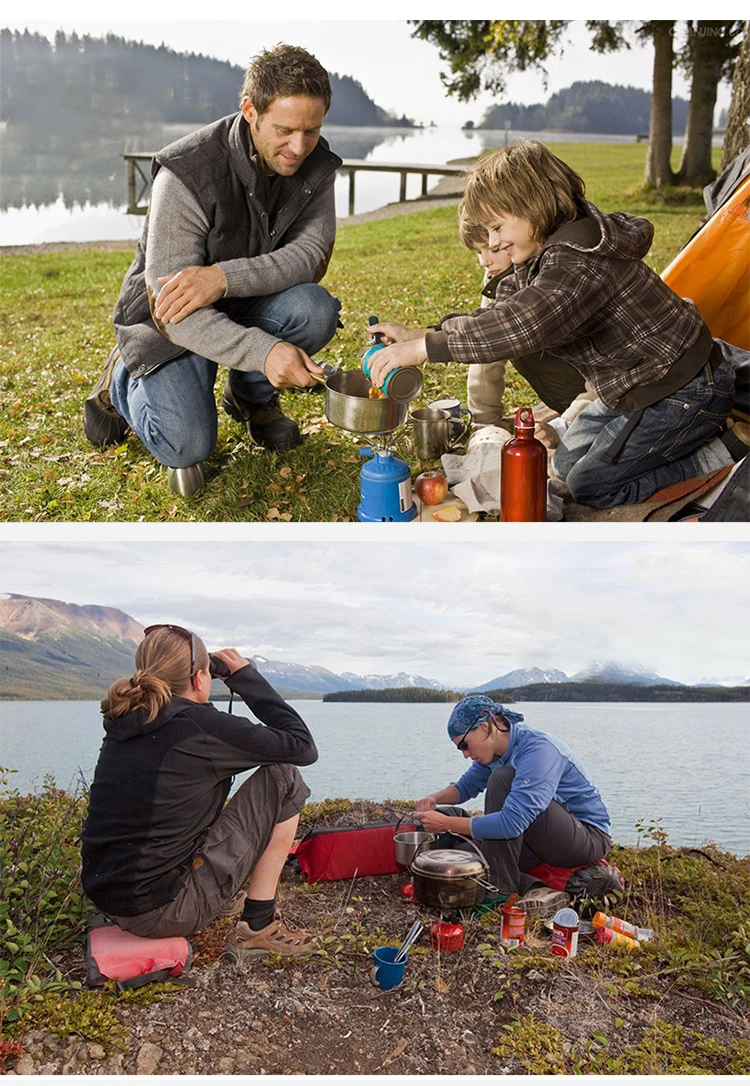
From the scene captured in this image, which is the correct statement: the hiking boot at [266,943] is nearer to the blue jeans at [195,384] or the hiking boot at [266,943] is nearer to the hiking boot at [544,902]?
the hiking boot at [544,902]

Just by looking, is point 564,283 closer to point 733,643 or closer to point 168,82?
point 733,643

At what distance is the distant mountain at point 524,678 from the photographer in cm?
240

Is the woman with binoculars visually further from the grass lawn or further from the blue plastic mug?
the grass lawn

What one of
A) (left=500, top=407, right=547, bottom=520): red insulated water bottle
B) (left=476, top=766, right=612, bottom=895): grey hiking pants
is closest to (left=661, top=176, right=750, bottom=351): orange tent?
(left=500, top=407, right=547, bottom=520): red insulated water bottle

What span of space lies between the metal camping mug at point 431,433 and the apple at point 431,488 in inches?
12.5

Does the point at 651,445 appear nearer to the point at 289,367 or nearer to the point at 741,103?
the point at 289,367

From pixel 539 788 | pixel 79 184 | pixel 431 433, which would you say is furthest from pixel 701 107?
pixel 539 788

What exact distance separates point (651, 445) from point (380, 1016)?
165 cm

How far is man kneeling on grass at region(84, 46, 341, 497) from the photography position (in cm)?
266

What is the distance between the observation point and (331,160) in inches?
117

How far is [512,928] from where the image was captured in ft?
7.50

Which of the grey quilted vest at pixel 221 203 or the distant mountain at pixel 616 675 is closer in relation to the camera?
the distant mountain at pixel 616 675

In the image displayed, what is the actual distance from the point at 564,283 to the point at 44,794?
1.79 meters

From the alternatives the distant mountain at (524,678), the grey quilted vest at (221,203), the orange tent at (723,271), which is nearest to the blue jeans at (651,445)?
the orange tent at (723,271)
